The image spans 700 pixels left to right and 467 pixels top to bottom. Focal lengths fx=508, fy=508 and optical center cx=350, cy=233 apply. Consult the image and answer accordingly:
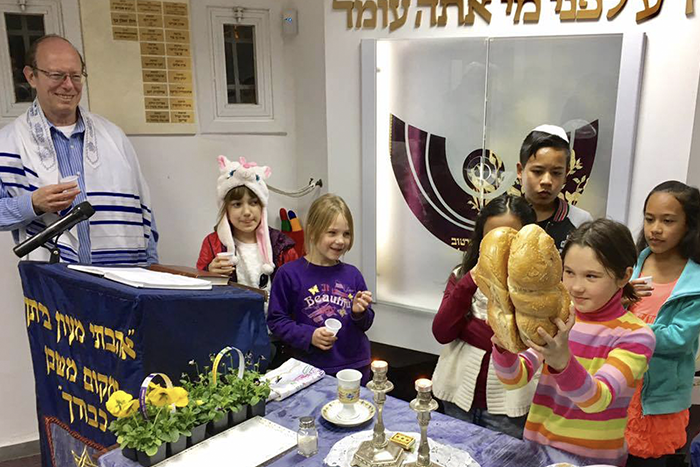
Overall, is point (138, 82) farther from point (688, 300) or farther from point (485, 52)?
point (688, 300)

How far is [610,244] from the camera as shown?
51.5 inches

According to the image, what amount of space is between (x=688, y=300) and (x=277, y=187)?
233 cm

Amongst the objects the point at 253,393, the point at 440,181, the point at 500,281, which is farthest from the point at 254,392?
the point at 440,181

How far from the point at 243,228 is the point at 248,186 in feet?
0.67

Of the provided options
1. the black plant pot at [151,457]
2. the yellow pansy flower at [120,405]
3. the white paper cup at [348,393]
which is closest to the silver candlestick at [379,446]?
the white paper cup at [348,393]

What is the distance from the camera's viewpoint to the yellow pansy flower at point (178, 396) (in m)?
1.33

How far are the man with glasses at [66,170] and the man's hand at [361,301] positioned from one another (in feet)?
3.75

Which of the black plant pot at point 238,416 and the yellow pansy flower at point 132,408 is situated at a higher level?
the yellow pansy flower at point 132,408

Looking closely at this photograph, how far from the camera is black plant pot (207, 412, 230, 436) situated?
142 cm

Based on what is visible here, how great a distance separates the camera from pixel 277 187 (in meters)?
3.32

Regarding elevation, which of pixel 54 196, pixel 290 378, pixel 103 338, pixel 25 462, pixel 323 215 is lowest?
pixel 25 462

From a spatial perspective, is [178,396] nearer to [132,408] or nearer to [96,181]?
[132,408]

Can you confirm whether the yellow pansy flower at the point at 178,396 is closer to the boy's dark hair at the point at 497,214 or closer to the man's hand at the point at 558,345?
the man's hand at the point at 558,345

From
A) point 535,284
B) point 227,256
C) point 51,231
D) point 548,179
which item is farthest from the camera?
point 227,256
